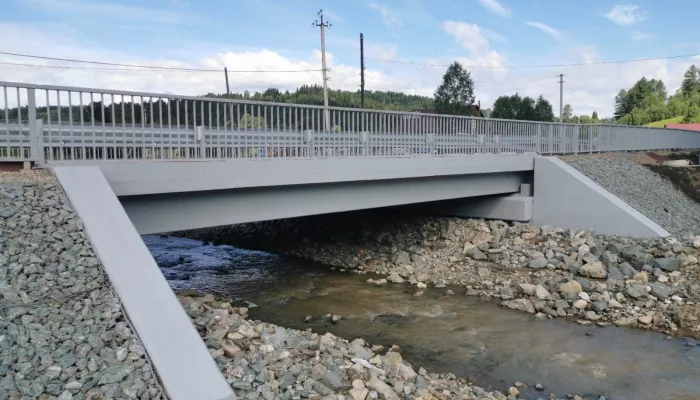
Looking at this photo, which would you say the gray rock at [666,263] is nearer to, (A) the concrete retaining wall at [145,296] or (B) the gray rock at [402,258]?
(B) the gray rock at [402,258]

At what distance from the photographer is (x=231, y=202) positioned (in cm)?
1055

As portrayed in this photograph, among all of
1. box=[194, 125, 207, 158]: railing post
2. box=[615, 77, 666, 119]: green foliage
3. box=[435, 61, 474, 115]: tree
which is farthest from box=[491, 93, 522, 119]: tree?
box=[194, 125, 207, 158]: railing post

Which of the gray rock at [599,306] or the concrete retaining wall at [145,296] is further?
the gray rock at [599,306]

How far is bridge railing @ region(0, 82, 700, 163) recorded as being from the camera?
8023 mm

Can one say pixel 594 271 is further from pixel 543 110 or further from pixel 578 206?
pixel 543 110

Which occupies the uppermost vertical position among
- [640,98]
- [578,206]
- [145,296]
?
[640,98]

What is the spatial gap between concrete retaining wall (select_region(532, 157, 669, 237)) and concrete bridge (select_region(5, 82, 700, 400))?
4 centimetres

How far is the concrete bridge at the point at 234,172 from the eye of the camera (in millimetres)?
6191

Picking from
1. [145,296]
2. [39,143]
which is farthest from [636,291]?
[39,143]

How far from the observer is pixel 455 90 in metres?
64.2

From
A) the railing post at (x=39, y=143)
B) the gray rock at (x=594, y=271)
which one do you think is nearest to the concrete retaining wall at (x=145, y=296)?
the railing post at (x=39, y=143)

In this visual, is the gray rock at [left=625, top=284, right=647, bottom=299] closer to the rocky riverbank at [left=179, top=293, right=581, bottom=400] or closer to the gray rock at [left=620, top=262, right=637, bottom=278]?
the gray rock at [left=620, top=262, right=637, bottom=278]

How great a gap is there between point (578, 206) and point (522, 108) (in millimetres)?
54913

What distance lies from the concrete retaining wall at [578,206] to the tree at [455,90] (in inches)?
1824
